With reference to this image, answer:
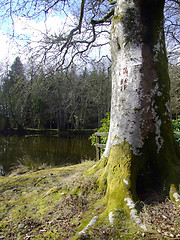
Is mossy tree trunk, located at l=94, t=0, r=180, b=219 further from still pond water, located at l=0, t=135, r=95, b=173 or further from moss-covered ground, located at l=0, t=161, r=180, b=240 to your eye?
still pond water, located at l=0, t=135, r=95, b=173

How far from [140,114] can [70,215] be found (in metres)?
1.79

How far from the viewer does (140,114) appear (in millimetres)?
2721

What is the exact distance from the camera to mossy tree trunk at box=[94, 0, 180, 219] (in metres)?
2.59

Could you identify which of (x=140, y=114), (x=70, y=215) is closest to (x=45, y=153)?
(x=70, y=215)

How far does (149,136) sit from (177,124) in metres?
4.14

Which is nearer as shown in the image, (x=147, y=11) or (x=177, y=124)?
(x=147, y=11)

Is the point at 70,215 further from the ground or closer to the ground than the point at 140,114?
closer to the ground

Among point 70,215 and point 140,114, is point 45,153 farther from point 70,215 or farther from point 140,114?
point 140,114

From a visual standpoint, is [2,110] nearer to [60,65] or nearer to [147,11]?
[60,65]

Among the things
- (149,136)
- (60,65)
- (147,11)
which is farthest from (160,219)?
(60,65)

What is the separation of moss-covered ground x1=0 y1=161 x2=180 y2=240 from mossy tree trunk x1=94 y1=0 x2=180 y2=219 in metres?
0.28

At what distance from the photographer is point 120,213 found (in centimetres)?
213

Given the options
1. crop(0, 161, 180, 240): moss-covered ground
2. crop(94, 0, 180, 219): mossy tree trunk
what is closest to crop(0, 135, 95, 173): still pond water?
crop(0, 161, 180, 240): moss-covered ground

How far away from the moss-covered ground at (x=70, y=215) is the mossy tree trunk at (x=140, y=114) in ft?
0.91
